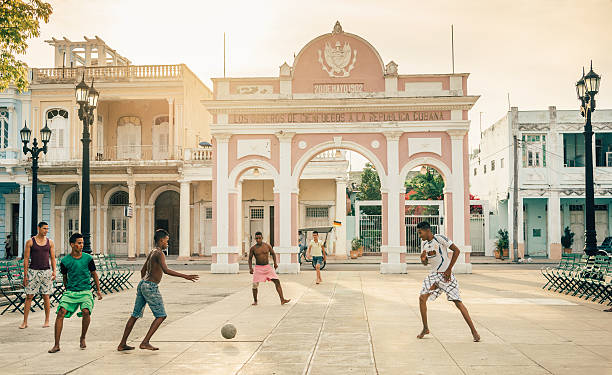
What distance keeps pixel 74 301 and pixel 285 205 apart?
14.3 m

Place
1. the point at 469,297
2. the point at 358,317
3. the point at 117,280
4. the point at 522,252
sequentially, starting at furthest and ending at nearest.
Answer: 1. the point at 522,252
2. the point at 117,280
3. the point at 469,297
4. the point at 358,317

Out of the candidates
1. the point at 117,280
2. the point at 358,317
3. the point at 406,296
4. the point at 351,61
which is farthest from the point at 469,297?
the point at 351,61

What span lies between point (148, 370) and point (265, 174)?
23419mm

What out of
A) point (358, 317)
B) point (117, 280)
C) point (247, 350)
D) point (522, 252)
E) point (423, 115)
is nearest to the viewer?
point (247, 350)

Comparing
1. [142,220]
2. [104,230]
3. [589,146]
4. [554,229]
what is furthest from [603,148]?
[104,230]

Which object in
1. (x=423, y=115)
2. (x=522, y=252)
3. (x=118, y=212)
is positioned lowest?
(x=522, y=252)

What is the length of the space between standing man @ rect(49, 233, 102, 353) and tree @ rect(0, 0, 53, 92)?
7809 mm

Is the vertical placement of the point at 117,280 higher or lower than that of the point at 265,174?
lower

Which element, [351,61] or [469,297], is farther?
[351,61]

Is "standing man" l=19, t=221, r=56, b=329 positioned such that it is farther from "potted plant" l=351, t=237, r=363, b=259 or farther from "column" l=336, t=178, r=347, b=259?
"potted plant" l=351, t=237, r=363, b=259

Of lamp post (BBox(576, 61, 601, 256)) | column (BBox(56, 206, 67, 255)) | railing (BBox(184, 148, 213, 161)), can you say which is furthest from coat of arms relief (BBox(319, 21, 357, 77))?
column (BBox(56, 206, 67, 255))

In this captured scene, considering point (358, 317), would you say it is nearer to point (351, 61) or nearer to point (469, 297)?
point (469, 297)

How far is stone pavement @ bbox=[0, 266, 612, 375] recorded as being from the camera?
7180 mm

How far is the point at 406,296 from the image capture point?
14.5m
